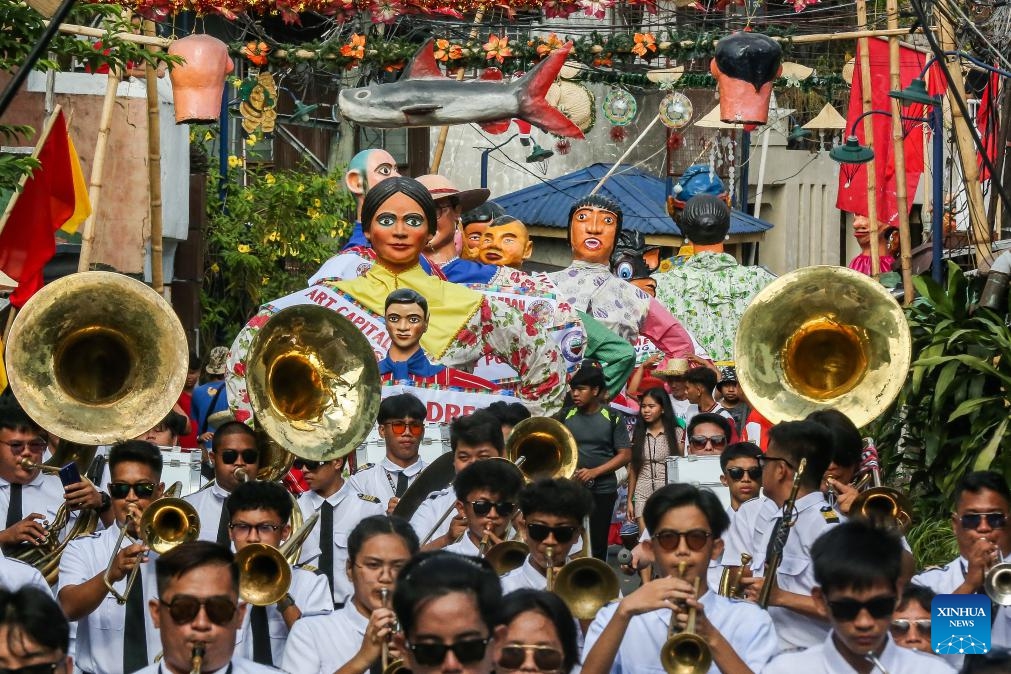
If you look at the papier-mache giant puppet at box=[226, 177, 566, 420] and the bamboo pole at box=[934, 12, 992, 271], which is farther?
the bamboo pole at box=[934, 12, 992, 271]

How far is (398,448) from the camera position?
946 centimetres

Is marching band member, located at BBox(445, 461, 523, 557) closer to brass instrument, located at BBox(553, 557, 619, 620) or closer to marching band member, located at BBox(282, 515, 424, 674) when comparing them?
marching band member, located at BBox(282, 515, 424, 674)

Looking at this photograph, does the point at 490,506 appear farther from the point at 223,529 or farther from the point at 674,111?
the point at 674,111

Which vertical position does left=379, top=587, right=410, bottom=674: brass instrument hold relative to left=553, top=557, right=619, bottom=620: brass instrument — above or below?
below

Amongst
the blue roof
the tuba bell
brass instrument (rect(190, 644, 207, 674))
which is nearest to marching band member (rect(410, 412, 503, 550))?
the tuba bell

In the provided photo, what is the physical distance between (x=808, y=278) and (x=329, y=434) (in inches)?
89.3

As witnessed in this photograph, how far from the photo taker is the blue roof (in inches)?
980

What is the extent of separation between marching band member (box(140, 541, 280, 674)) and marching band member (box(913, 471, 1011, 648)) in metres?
2.55

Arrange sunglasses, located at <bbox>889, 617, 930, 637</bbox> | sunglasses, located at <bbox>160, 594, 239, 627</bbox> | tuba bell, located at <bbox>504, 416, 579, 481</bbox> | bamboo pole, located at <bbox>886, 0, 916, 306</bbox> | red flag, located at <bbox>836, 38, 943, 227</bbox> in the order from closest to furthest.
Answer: sunglasses, located at <bbox>160, 594, 239, 627</bbox>
sunglasses, located at <bbox>889, 617, 930, 637</bbox>
tuba bell, located at <bbox>504, 416, 579, 481</bbox>
bamboo pole, located at <bbox>886, 0, 916, 306</bbox>
red flag, located at <bbox>836, 38, 943, 227</bbox>

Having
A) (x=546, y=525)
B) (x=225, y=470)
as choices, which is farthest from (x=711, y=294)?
(x=546, y=525)

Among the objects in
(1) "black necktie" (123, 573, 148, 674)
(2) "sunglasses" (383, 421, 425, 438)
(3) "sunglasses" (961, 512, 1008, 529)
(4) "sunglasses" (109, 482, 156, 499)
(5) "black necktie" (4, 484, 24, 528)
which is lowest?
(1) "black necktie" (123, 573, 148, 674)

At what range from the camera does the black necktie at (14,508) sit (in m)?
8.58

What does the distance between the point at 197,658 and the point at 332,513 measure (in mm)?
2963

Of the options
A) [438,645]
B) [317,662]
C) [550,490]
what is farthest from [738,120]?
[438,645]
